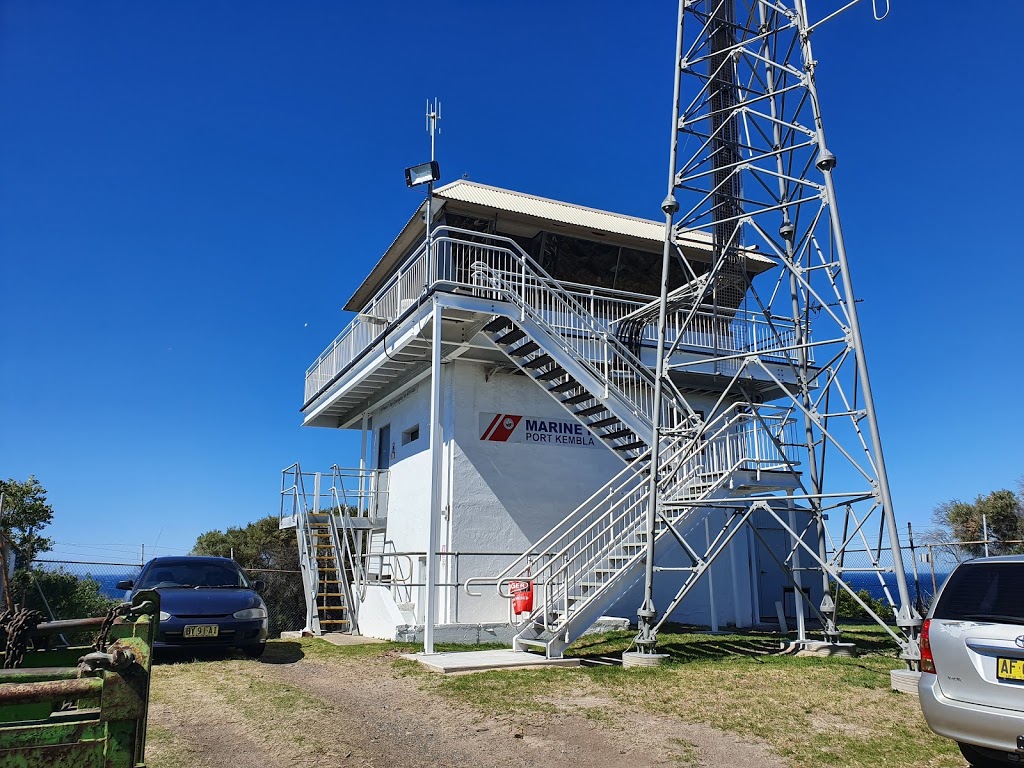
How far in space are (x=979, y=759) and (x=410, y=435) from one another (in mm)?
12788

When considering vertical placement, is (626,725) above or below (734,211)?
below

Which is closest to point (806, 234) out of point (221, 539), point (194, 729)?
point (194, 729)

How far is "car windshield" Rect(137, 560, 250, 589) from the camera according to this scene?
1088 centimetres

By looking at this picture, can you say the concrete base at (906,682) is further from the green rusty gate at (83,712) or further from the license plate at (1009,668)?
the green rusty gate at (83,712)

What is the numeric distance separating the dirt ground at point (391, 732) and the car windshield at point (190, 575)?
2.47 m

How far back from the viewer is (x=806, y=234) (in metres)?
11.0

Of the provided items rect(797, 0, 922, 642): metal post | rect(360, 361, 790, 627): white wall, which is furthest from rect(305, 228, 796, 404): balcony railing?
rect(797, 0, 922, 642): metal post

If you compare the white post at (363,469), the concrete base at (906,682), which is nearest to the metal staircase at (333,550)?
the white post at (363,469)

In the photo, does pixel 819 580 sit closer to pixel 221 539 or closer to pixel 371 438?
pixel 371 438

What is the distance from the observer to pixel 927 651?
5.09 m

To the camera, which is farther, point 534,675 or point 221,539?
point 221,539

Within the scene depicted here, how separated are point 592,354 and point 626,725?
789 cm

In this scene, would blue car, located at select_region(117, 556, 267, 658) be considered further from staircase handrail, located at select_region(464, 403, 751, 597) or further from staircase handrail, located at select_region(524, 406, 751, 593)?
staircase handrail, located at select_region(524, 406, 751, 593)

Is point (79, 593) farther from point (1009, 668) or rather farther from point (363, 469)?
point (1009, 668)
